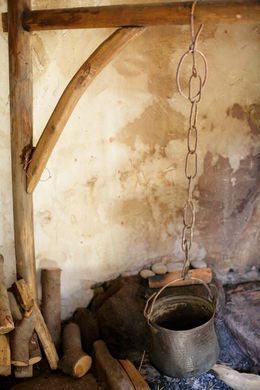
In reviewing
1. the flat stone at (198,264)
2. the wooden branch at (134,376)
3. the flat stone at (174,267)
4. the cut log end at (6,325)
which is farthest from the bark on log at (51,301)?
the flat stone at (198,264)

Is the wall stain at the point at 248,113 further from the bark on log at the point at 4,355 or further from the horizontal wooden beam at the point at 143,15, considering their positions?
the bark on log at the point at 4,355

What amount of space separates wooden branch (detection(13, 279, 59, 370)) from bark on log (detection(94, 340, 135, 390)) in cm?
38

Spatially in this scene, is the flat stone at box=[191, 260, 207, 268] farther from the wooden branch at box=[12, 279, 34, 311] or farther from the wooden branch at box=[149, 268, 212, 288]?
the wooden branch at box=[12, 279, 34, 311]

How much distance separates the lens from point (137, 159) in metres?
4.62

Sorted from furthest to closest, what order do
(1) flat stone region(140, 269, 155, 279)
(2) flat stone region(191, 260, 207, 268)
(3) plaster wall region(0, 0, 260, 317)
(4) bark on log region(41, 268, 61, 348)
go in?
(2) flat stone region(191, 260, 207, 268) < (1) flat stone region(140, 269, 155, 279) < (4) bark on log region(41, 268, 61, 348) < (3) plaster wall region(0, 0, 260, 317)

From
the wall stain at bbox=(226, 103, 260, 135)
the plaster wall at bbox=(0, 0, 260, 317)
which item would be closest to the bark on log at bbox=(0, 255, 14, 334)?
the plaster wall at bbox=(0, 0, 260, 317)

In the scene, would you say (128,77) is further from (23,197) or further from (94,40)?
(23,197)

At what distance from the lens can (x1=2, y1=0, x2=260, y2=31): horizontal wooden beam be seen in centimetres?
317

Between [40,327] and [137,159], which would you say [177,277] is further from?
[40,327]

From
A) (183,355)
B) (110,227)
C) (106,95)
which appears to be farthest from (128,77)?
(183,355)

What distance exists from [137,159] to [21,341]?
197 cm

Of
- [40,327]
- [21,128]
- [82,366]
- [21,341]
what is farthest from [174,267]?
[21,128]

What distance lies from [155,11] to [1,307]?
2.47m

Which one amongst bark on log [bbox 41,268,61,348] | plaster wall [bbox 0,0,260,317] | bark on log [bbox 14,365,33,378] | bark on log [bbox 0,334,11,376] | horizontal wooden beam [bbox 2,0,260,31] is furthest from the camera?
bark on log [bbox 41,268,61,348]
